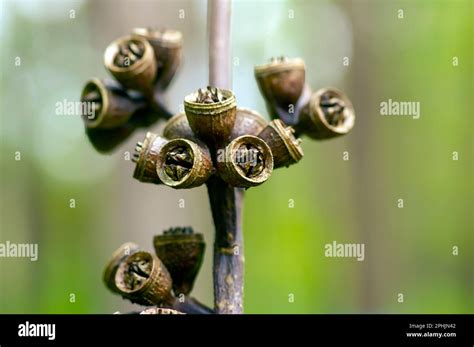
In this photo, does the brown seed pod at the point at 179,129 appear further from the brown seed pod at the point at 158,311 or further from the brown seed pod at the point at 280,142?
the brown seed pod at the point at 158,311

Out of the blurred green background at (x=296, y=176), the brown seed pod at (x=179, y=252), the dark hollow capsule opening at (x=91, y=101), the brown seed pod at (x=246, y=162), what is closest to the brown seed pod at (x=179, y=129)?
the brown seed pod at (x=246, y=162)

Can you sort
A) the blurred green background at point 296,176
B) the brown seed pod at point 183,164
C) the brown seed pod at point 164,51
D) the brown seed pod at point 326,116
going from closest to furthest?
the brown seed pod at point 183,164 → the brown seed pod at point 326,116 → the brown seed pod at point 164,51 → the blurred green background at point 296,176

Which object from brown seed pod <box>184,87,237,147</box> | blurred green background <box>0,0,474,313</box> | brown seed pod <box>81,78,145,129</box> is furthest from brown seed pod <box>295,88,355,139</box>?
blurred green background <box>0,0,474,313</box>

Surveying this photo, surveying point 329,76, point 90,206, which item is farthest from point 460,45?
point 90,206

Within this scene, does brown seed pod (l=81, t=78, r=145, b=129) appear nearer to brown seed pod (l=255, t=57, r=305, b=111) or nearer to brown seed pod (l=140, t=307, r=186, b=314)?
brown seed pod (l=255, t=57, r=305, b=111)

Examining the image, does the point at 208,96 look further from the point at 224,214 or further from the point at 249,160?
the point at 224,214

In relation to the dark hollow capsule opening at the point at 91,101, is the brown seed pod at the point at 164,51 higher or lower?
higher
